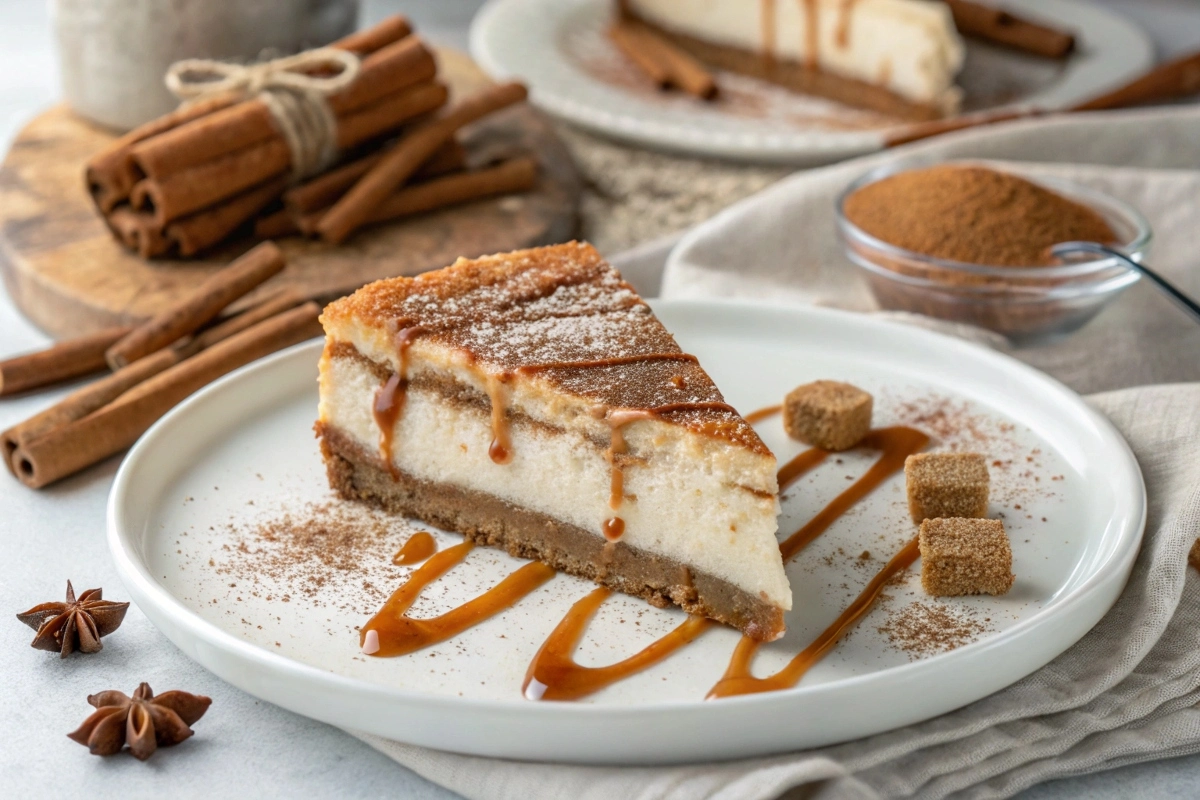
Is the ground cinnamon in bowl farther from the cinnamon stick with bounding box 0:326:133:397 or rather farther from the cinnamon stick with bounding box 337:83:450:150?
the cinnamon stick with bounding box 0:326:133:397

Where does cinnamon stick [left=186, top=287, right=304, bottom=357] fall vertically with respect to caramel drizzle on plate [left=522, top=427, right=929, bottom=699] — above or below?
above

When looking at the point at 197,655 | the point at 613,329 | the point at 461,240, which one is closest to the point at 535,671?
the point at 197,655

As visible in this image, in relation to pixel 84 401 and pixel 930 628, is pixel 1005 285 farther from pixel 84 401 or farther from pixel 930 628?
pixel 84 401

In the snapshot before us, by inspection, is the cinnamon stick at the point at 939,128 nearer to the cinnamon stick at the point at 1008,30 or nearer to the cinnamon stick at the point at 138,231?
the cinnamon stick at the point at 1008,30

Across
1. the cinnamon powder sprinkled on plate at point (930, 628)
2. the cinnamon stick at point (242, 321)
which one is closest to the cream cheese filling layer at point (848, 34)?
the cinnamon stick at point (242, 321)

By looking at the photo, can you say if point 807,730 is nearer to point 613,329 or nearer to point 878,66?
point 613,329

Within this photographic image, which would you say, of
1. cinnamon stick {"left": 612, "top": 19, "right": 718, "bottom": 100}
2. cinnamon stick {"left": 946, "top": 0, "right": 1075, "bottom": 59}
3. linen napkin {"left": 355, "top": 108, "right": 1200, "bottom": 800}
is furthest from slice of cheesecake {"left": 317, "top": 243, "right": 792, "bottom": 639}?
cinnamon stick {"left": 946, "top": 0, "right": 1075, "bottom": 59}

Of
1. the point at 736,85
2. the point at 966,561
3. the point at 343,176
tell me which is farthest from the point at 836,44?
the point at 966,561
